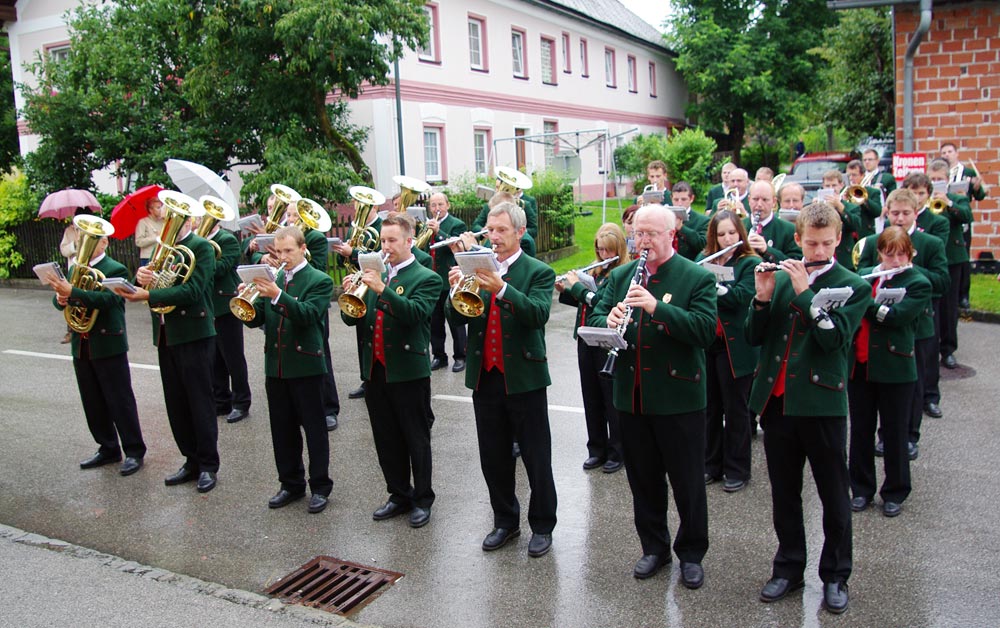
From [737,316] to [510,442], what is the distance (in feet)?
6.56

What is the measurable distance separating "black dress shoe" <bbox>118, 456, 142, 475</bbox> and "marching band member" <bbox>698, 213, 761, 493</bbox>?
4673 millimetres

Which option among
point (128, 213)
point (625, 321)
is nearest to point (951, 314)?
point (625, 321)

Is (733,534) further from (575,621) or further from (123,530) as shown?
(123,530)

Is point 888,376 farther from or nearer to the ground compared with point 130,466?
farther from the ground

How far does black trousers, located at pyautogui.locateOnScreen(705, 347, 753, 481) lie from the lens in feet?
20.9

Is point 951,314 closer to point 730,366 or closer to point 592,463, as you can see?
point 730,366

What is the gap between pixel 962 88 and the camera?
13859 millimetres

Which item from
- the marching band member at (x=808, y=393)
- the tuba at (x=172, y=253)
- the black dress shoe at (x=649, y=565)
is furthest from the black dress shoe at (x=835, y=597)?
the tuba at (x=172, y=253)

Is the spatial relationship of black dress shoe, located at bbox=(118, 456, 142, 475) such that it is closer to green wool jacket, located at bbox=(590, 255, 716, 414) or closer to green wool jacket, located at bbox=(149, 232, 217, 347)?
green wool jacket, located at bbox=(149, 232, 217, 347)

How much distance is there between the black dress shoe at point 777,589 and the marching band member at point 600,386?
204 centimetres

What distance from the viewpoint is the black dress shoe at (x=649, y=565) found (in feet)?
16.6

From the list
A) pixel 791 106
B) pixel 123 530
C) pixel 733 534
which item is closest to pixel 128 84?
pixel 123 530

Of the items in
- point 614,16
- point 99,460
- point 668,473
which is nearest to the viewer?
point 668,473

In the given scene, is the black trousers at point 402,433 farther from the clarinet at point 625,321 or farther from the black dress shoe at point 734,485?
the black dress shoe at point 734,485
